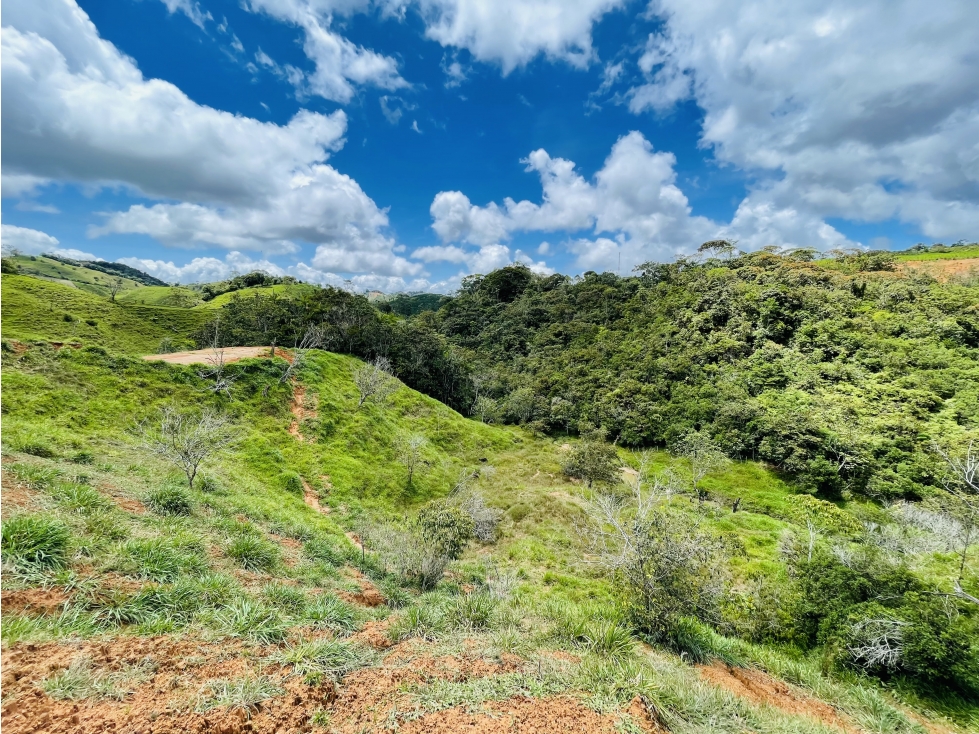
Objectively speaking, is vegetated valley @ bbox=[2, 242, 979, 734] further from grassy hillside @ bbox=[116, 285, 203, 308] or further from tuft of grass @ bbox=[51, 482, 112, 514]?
grassy hillside @ bbox=[116, 285, 203, 308]

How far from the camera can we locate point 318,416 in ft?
80.3

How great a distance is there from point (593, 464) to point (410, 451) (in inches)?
550

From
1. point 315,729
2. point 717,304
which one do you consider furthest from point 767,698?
point 717,304

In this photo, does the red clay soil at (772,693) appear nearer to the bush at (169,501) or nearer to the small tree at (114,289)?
the bush at (169,501)

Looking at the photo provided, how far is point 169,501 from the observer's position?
9078 millimetres

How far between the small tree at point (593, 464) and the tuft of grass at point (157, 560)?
26349mm

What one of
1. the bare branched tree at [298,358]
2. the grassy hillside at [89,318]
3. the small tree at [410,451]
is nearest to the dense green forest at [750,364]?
the bare branched tree at [298,358]

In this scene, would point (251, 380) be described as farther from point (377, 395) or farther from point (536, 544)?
point (536, 544)

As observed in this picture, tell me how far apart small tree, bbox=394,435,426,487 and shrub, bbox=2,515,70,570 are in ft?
62.8

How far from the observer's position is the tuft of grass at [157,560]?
561 centimetres

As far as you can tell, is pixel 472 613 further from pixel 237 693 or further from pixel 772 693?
pixel 772 693

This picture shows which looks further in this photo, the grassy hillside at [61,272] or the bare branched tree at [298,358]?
the grassy hillside at [61,272]

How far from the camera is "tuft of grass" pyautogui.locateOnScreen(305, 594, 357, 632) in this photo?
5.91 metres

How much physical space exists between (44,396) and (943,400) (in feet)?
187
